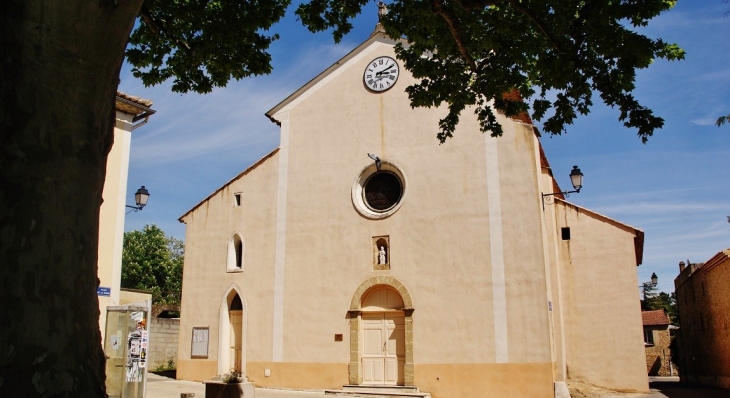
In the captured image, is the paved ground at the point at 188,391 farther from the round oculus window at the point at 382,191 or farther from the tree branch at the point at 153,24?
the tree branch at the point at 153,24

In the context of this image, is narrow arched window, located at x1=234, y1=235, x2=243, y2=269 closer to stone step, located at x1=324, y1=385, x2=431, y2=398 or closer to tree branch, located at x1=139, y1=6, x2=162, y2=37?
stone step, located at x1=324, y1=385, x2=431, y2=398

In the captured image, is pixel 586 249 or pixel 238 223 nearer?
pixel 586 249

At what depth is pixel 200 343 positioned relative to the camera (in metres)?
19.3

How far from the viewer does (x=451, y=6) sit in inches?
345

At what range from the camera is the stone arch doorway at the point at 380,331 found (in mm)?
17109

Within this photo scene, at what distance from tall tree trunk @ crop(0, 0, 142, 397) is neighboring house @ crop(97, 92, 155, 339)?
11.0 m

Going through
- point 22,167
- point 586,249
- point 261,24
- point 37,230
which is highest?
point 261,24

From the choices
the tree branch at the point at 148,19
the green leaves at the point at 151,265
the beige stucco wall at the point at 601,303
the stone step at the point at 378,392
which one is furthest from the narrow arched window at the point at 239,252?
the green leaves at the point at 151,265

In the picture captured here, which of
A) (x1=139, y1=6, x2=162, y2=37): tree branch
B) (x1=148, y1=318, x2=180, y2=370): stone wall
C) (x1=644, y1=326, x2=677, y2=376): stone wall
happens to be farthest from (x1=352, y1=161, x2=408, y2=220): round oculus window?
(x1=644, y1=326, x2=677, y2=376): stone wall

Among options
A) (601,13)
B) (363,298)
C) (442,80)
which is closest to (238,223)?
(363,298)

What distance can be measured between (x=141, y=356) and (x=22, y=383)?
1001cm

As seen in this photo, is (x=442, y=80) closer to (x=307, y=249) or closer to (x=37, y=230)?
(x=37, y=230)

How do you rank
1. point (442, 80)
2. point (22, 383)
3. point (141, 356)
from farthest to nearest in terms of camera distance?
point (141, 356)
point (442, 80)
point (22, 383)

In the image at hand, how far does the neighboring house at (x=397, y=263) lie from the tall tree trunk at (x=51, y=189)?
1351cm
